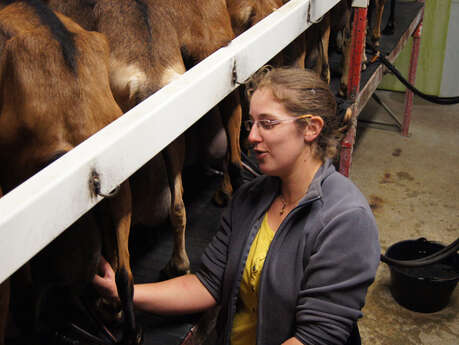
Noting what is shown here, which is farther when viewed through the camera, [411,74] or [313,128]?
[411,74]

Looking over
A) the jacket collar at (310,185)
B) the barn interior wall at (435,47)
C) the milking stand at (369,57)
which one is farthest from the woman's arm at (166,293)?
the barn interior wall at (435,47)

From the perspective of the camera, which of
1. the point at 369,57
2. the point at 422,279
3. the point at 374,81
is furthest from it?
the point at 369,57

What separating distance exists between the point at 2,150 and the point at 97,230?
326mm

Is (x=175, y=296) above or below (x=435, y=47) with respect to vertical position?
above

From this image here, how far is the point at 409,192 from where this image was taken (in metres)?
4.89

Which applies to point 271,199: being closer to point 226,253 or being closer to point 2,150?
point 226,253

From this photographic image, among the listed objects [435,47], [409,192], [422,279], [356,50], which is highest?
[356,50]

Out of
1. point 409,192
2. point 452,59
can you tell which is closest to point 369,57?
point 409,192

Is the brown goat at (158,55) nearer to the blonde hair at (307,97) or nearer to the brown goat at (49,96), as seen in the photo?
the brown goat at (49,96)

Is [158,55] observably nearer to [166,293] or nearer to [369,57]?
[166,293]

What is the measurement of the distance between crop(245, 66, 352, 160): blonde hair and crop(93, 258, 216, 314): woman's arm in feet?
1.90

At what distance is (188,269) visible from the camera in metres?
1.94

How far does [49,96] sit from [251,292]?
33.4 inches

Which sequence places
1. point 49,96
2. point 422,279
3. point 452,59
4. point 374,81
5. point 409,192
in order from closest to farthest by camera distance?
point 49,96 < point 422,279 < point 374,81 < point 409,192 < point 452,59
